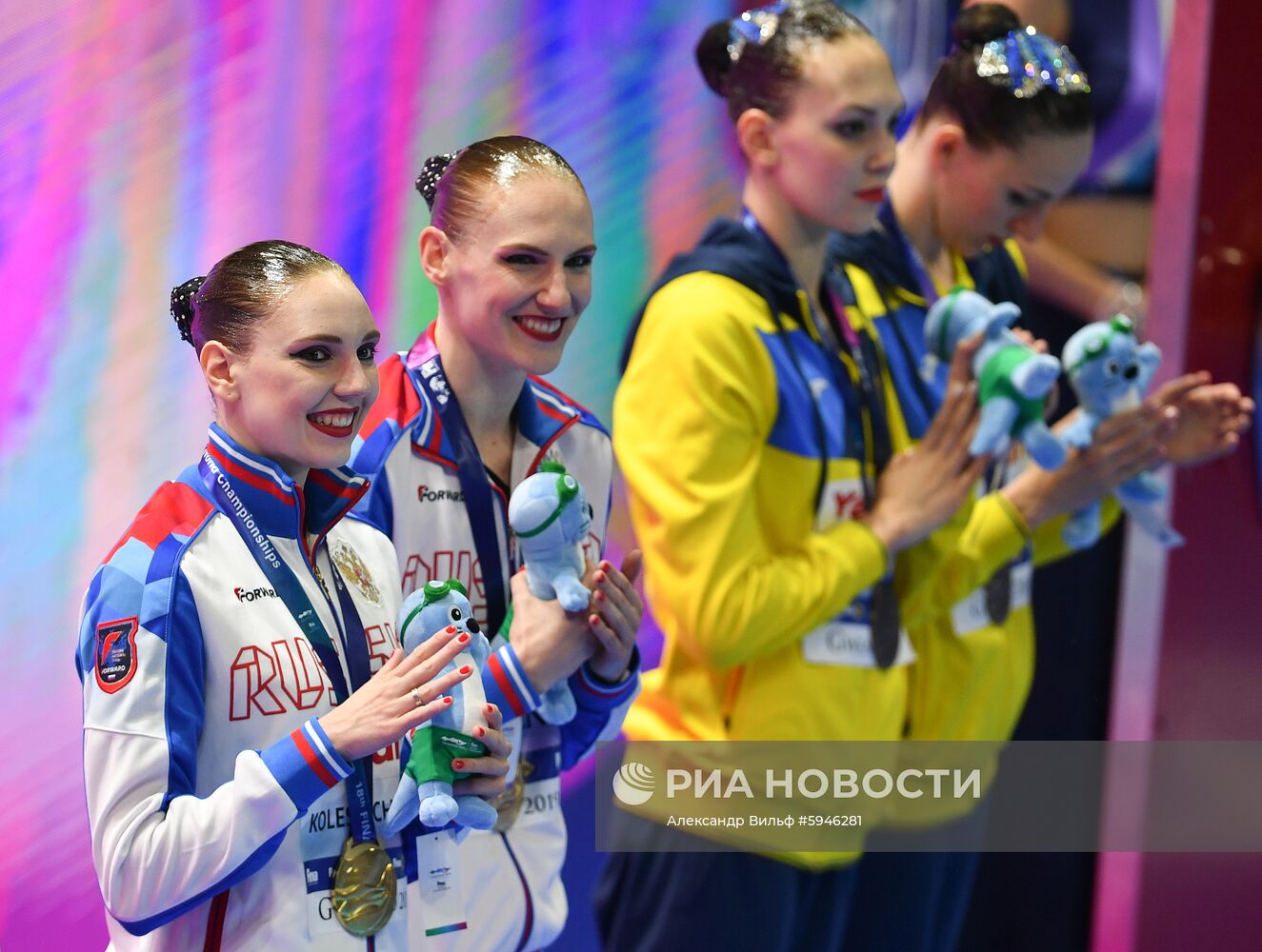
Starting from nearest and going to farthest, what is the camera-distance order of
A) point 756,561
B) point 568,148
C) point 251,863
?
point 251,863, point 756,561, point 568,148

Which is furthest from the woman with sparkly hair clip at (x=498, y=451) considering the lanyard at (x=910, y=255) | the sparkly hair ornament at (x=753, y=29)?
the lanyard at (x=910, y=255)

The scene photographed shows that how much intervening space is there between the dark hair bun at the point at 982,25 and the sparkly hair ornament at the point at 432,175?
1093 millimetres

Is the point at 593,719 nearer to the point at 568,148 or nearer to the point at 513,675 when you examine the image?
the point at 513,675

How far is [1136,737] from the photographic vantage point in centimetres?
335

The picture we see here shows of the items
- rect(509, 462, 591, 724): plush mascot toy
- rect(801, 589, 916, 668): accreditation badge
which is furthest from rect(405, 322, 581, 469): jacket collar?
rect(801, 589, 916, 668): accreditation badge

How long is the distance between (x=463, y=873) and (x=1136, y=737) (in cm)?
198

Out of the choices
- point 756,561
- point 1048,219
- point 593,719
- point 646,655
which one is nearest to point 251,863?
point 593,719

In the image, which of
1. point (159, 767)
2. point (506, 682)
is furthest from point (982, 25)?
point (159, 767)

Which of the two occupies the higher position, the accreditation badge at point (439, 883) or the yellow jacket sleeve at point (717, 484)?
the yellow jacket sleeve at point (717, 484)

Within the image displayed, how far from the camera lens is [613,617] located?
1.81 metres

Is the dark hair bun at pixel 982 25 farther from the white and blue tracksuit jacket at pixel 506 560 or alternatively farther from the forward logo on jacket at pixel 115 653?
the forward logo on jacket at pixel 115 653

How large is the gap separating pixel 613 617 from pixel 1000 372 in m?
0.81

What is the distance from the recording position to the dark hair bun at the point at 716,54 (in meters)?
2.30

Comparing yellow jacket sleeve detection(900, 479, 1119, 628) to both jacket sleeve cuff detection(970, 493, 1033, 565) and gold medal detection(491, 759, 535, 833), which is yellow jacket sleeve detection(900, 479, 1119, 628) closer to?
jacket sleeve cuff detection(970, 493, 1033, 565)
